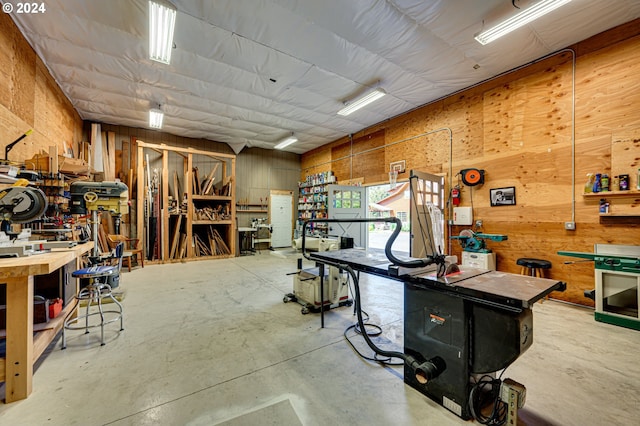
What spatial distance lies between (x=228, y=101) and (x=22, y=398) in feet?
17.3

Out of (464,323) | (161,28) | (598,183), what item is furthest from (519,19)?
(161,28)

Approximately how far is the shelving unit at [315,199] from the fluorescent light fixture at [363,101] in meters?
2.73

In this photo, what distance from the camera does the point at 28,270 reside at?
1.62 meters

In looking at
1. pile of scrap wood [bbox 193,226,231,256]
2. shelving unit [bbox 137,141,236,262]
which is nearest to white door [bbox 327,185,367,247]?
shelving unit [bbox 137,141,236,262]

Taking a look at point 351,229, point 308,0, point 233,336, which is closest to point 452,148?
point 351,229

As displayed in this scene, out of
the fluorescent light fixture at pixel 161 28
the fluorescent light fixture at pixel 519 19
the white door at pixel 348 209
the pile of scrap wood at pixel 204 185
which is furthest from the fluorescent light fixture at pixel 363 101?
the pile of scrap wood at pixel 204 185

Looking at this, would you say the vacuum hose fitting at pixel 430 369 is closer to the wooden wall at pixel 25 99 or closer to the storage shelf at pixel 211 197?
the wooden wall at pixel 25 99

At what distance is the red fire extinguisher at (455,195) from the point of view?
5022 millimetres

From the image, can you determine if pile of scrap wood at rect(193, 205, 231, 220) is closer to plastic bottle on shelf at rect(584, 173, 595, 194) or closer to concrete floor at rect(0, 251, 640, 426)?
concrete floor at rect(0, 251, 640, 426)

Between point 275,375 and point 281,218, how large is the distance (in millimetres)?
7654

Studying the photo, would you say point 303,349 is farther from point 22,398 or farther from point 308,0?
point 308,0

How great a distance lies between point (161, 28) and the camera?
124 inches

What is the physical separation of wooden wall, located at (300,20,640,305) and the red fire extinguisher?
0.11 metres

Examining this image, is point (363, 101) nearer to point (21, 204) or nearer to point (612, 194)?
point (612, 194)
